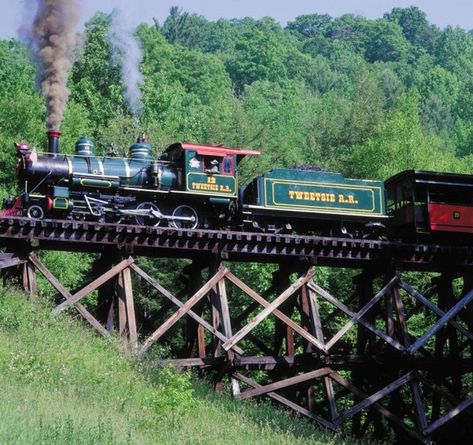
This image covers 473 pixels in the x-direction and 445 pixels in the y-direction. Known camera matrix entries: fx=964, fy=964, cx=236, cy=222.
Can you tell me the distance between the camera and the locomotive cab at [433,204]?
23.6m

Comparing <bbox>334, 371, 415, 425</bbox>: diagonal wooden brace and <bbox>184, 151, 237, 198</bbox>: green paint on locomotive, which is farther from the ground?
<bbox>184, 151, 237, 198</bbox>: green paint on locomotive

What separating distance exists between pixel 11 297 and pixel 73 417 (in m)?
6.41

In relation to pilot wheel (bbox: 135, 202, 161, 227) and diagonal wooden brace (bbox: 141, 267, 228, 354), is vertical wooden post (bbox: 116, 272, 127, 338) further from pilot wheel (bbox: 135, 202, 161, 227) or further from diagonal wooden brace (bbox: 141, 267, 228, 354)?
pilot wheel (bbox: 135, 202, 161, 227)

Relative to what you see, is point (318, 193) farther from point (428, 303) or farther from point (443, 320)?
point (443, 320)

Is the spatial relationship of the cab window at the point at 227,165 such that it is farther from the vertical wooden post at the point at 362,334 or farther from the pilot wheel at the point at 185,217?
the vertical wooden post at the point at 362,334

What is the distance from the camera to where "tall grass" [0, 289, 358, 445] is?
12.9 metres

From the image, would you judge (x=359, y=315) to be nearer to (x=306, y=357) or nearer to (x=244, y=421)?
(x=306, y=357)

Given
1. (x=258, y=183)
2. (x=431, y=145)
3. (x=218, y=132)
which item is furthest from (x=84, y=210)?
(x=431, y=145)

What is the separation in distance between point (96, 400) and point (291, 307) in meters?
8.76

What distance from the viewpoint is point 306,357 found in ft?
71.0

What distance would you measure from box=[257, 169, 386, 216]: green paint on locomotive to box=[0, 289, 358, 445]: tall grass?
5.15m

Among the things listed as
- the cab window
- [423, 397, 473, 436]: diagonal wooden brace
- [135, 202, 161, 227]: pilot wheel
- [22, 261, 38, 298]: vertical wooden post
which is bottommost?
[423, 397, 473, 436]: diagonal wooden brace

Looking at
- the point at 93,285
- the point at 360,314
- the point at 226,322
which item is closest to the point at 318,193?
the point at 360,314

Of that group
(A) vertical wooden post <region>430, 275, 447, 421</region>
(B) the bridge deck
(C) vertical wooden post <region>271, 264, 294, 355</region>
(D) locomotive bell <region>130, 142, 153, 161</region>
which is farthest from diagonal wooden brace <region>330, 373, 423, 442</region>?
(D) locomotive bell <region>130, 142, 153, 161</region>
